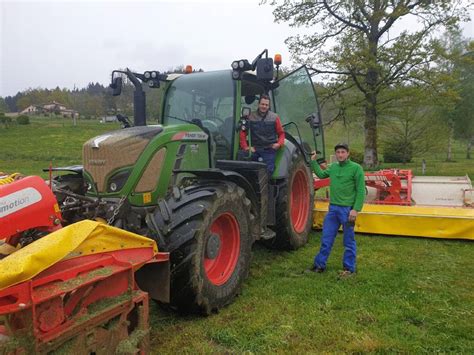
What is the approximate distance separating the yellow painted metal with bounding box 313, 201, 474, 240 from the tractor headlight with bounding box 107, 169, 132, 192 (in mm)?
3968

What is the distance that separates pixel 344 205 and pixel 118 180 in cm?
260

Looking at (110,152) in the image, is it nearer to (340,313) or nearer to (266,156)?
(266,156)

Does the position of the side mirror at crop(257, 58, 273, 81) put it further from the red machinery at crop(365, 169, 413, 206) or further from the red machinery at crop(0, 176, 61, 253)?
the red machinery at crop(365, 169, 413, 206)

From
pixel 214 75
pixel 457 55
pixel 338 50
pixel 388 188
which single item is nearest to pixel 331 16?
pixel 338 50

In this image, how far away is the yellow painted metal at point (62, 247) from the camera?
7.54ft

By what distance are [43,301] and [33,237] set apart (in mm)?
1045

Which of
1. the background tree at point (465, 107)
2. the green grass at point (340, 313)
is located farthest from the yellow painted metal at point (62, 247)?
the background tree at point (465, 107)

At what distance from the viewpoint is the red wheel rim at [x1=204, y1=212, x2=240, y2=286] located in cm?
403

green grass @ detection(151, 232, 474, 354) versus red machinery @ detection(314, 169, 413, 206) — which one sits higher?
red machinery @ detection(314, 169, 413, 206)

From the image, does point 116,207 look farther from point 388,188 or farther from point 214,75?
point 388,188

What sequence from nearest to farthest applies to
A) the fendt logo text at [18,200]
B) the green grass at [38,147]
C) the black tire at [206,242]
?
the fendt logo text at [18,200], the black tire at [206,242], the green grass at [38,147]

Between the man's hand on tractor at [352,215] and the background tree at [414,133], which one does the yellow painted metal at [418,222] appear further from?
the background tree at [414,133]

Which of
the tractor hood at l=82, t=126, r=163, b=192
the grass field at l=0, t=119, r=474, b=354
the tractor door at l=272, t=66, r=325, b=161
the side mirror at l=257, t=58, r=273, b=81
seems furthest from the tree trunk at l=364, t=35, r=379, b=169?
the tractor hood at l=82, t=126, r=163, b=192

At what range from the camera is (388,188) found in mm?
8148
